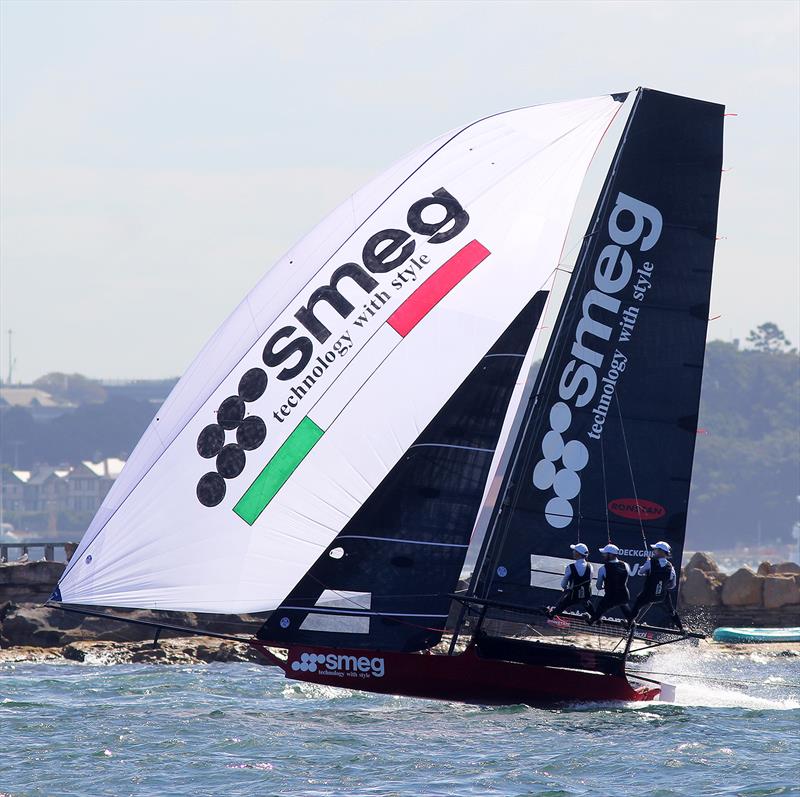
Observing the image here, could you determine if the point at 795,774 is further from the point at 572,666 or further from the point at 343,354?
the point at 343,354

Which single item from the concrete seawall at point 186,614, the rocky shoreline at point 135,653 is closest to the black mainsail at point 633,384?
the rocky shoreline at point 135,653

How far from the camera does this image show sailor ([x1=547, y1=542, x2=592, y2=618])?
Result: 46.8 feet

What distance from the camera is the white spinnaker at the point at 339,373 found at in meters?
13.6

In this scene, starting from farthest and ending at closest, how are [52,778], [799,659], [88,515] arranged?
[88,515] < [799,659] < [52,778]

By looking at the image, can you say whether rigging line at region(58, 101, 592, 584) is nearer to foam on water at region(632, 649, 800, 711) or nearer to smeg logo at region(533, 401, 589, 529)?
smeg logo at region(533, 401, 589, 529)

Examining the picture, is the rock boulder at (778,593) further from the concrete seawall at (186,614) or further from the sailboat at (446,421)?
the sailboat at (446,421)

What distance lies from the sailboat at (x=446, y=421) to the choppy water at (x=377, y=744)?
23.2 inches

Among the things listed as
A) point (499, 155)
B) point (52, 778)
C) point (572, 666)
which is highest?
point (499, 155)

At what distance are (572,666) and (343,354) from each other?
3.42 meters

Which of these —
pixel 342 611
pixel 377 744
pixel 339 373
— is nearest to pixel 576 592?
pixel 342 611

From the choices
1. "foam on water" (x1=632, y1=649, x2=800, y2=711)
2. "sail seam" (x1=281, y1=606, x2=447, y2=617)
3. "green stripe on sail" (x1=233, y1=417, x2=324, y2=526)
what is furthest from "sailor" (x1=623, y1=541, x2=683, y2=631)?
"green stripe on sail" (x1=233, y1=417, x2=324, y2=526)

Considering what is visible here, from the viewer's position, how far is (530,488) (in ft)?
48.0

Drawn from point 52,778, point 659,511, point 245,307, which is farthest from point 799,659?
point 52,778

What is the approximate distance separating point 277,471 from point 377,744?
8.01 feet
